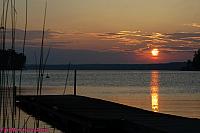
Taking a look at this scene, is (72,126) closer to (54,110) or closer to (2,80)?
(54,110)

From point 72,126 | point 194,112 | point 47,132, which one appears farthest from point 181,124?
point 194,112

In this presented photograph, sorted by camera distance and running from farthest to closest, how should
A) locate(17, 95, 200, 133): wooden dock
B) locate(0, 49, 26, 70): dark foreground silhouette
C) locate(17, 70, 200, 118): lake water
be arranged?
1. locate(17, 70, 200, 118): lake water
2. locate(17, 95, 200, 133): wooden dock
3. locate(0, 49, 26, 70): dark foreground silhouette

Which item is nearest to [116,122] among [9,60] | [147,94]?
[9,60]

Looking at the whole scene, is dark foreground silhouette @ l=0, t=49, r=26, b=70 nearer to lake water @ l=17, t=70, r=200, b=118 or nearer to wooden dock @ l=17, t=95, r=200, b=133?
wooden dock @ l=17, t=95, r=200, b=133

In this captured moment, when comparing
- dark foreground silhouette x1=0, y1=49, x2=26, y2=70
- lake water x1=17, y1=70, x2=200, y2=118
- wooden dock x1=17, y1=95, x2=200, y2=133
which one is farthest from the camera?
lake water x1=17, y1=70, x2=200, y2=118

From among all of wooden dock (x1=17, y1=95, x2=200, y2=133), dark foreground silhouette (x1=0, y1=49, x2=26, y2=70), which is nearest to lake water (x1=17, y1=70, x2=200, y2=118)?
wooden dock (x1=17, y1=95, x2=200, y2=133)

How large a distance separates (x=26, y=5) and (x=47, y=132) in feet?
45.7

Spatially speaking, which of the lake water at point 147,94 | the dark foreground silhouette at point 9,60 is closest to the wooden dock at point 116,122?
the dark foreground silhouette at point 9,60

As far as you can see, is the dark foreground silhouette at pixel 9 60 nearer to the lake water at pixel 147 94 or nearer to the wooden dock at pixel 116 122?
the wooden dock at pixel 116 122

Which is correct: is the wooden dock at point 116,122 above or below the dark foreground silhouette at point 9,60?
below

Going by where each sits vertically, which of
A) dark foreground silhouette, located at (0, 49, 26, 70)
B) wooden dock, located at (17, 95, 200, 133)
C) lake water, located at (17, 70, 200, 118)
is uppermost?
dark foreground silhouette, located at (0, 49, 26, 70)

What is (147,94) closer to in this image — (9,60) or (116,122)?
(116,122)

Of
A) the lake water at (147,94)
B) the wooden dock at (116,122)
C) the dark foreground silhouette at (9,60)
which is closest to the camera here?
the dark foreground silhouette at (9,60)

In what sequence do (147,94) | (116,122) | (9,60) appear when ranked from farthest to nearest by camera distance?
(147,94)
(116,122)
(9,60)
